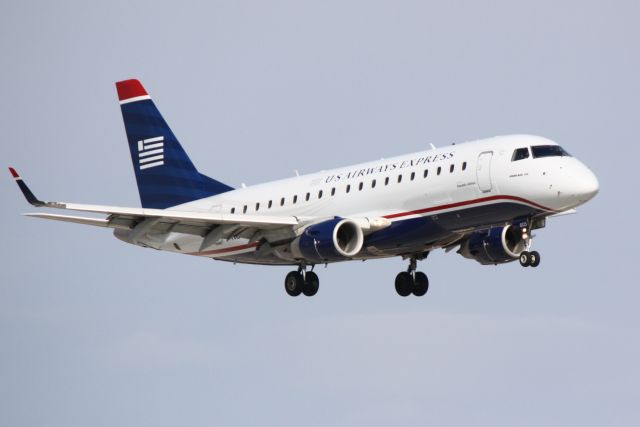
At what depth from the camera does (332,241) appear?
158 feet

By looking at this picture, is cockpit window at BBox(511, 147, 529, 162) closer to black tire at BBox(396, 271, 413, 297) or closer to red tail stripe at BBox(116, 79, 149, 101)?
black tire at BBox(396, 271, 413, 297)

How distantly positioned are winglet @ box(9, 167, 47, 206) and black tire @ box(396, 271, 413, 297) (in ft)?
50.3

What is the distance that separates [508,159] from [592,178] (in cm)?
270

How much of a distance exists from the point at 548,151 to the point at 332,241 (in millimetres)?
7566

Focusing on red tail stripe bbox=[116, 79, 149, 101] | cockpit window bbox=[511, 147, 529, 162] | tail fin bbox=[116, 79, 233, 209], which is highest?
red tail stripe bbox=[116, 79, 149, 101]

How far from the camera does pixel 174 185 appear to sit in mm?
56844

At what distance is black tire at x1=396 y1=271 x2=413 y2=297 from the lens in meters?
53.9

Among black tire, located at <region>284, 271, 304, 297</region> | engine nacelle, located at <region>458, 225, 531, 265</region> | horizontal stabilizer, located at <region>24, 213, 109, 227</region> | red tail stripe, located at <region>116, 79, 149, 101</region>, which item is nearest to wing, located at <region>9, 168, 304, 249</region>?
horizontal stabilizer, located at <region>24, 213, 109, 227</region>

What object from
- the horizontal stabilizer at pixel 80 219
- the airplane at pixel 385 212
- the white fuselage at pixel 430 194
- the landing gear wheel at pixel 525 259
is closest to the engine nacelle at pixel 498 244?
the airplane at pixel 385 212

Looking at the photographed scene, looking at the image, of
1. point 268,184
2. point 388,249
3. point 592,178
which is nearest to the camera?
point 592,178

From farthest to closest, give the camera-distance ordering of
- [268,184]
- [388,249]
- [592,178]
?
[268,184]
[388,249]
[592,178]

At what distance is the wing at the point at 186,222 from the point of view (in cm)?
4831

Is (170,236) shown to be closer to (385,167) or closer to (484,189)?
(385,167)

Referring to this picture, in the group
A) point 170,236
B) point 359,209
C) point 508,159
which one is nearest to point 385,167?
point 359,209
